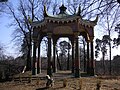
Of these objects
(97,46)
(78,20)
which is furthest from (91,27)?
(97,46)

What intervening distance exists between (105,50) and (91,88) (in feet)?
166

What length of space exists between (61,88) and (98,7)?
309 inches

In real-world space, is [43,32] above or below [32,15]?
below

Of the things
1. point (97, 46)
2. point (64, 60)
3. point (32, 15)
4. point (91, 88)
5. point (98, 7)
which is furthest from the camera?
point (64, 60)

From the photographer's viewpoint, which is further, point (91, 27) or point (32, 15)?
point (32, 15)

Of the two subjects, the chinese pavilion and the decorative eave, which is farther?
the decorative eave

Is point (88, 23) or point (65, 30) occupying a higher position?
point (88, 23)

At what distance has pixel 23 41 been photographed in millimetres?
43438

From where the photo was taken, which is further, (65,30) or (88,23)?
(65,30)

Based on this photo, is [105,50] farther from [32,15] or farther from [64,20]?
[64,20]

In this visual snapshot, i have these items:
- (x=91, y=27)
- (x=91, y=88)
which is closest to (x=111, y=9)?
(x=91, y=88)

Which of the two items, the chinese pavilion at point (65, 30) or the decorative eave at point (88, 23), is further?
the decorative eave at point (88, 23)

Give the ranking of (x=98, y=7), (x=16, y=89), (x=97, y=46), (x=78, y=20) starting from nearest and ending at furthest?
(x=98, y=7)
(x=16, y=89)
(x=78, y=20)
(x=97, y=46)

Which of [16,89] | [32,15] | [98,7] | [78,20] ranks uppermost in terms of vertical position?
[32,15]
